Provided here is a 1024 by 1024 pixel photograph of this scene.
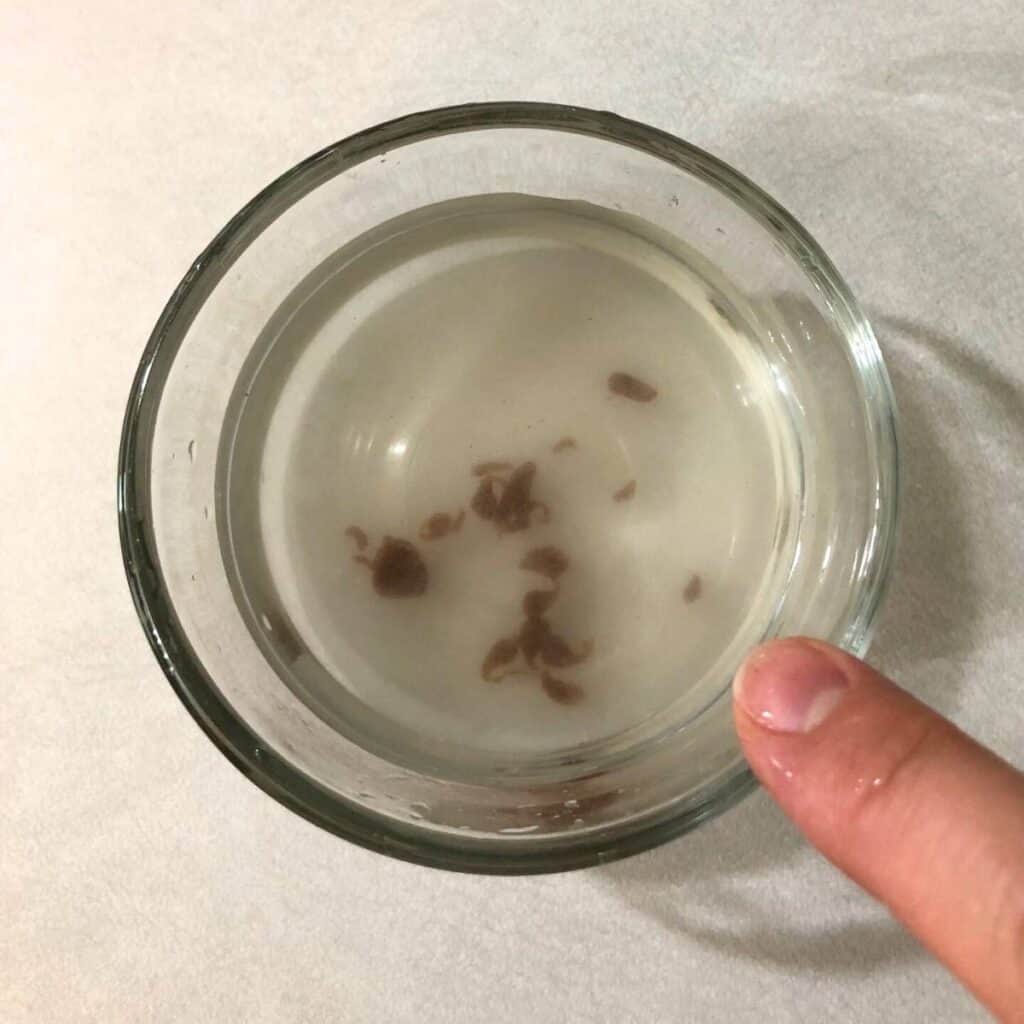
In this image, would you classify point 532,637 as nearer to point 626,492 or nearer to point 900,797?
point 626,492

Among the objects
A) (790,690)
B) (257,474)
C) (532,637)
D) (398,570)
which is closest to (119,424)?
(257,474)

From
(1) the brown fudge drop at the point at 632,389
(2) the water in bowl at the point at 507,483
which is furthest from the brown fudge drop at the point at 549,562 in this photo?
(1) the brown fudge drop at the point at 632,389

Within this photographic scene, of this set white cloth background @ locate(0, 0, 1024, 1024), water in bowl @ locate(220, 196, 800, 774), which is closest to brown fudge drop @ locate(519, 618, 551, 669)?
water in bowl @ locate(220, 196, 800, 774)

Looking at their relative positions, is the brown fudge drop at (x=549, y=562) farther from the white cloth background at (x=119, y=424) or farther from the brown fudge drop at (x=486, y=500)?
the white cloth background at (x=119, y=424)

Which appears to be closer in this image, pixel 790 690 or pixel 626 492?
pixel 790 690

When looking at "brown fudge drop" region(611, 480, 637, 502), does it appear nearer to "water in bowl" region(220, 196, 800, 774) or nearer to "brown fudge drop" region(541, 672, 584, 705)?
"water in bowl" region(220, 196, 800, 774)

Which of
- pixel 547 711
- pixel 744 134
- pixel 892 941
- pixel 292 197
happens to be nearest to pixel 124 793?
pixel 547 711
